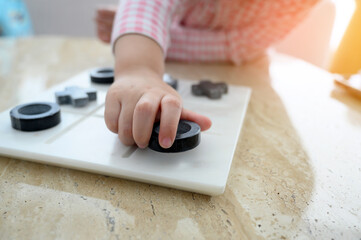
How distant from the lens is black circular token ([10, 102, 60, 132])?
1.54ft

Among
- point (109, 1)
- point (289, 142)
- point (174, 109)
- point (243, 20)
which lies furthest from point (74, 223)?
point (109, 1)

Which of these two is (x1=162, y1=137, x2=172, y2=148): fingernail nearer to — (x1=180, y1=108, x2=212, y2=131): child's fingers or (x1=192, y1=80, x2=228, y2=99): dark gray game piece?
(x1=180, y1=108, x2=212, y2=131): child's fingers

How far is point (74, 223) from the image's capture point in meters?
0.33

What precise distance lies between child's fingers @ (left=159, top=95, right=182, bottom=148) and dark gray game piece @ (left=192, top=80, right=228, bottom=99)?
24 cm

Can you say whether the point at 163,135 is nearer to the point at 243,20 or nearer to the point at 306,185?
the point at 306,185

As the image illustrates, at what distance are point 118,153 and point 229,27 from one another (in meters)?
0.69

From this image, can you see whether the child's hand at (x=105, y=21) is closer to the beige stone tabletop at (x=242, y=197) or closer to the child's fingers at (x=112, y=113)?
the beige stone tabletop at (x=242, y=197)

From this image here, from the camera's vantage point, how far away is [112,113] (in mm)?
445

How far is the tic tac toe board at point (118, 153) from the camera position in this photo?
38cm

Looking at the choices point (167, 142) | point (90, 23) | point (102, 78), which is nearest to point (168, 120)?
point (167, 142)

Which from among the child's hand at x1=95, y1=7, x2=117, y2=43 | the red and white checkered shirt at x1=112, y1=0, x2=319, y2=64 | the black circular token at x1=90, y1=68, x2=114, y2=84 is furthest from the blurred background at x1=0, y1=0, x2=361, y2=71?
the child's hand at x1=95, y1=7, x2=117, y2=43

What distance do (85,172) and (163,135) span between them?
0.37 feet

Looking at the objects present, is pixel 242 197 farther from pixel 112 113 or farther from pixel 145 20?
pixel 145 20

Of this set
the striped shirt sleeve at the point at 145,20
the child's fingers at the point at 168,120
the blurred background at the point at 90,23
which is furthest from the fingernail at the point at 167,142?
the blurred background at the point at 90,23
